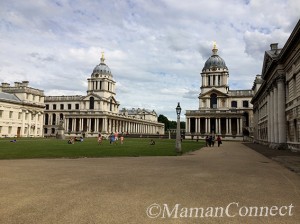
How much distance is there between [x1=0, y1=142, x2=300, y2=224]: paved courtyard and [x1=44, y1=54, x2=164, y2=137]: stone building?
91.5 meters

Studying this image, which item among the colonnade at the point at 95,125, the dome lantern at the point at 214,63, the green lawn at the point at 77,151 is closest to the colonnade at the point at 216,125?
the dome lantern at the point at 214,63

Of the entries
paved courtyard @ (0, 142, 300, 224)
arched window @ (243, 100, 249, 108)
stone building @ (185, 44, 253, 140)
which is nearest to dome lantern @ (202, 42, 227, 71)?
stone building @ (185, 44, 253, 140)

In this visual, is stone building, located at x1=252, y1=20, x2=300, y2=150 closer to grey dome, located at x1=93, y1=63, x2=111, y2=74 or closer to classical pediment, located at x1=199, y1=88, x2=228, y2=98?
classical pediment, located at x1=199, y1=88, x2=228, y2=98

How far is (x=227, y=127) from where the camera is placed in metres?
92.1

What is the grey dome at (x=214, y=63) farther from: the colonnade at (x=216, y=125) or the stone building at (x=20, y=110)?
the stone building at (x=20, y=110)

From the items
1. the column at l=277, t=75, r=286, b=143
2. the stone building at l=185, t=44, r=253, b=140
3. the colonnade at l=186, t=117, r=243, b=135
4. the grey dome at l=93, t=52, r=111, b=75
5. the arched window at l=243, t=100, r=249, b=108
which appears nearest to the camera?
the column at l=277, t=75, r=286, b=143

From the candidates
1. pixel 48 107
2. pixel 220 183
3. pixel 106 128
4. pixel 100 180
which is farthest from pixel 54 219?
pixel 48 107

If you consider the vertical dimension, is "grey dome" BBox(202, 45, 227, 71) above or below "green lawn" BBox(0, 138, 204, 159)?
above

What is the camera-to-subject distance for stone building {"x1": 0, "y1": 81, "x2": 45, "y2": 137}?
80.1 metres

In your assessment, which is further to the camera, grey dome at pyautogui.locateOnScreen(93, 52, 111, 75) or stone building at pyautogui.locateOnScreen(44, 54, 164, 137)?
grey dome at pyautogui.locateOnScreen(93, 52, 111, 75)

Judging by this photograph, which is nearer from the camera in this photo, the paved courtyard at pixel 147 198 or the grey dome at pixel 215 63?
the paved courtyard at pixel 147 198

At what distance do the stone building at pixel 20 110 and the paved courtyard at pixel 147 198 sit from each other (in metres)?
75.1

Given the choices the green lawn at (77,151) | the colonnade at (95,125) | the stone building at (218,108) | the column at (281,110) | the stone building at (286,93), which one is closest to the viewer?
the green lawn at (77,151)

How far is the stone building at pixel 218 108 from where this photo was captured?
92.1m
